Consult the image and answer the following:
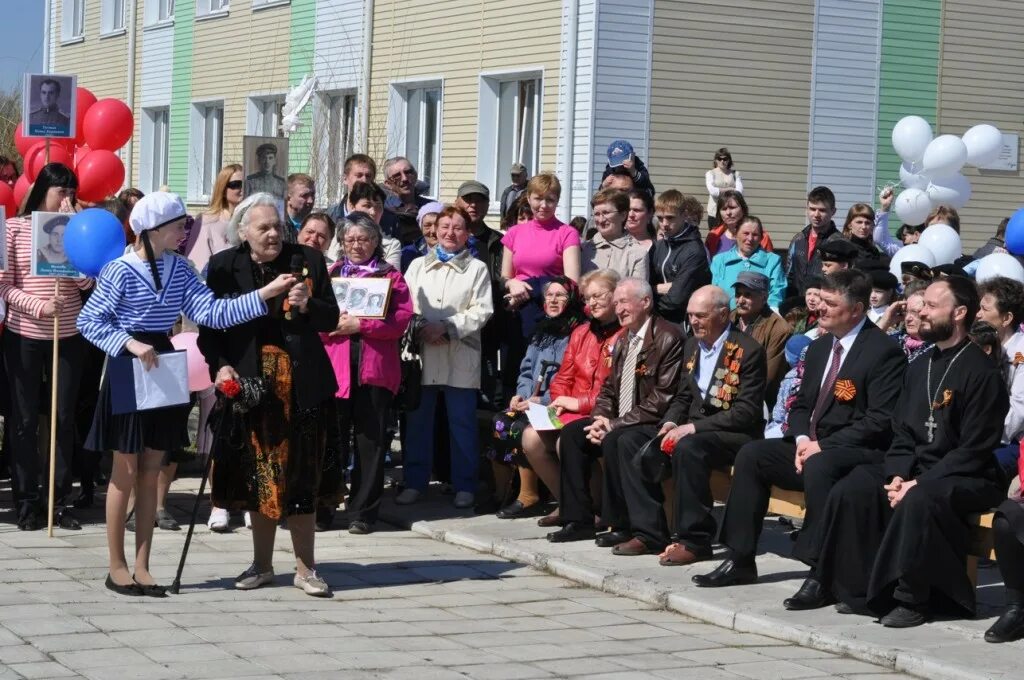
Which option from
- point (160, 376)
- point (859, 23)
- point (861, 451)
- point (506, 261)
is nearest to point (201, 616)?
point (160, 376)

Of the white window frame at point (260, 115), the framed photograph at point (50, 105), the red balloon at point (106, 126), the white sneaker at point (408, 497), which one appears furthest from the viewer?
the white window frame at point (260, 115)

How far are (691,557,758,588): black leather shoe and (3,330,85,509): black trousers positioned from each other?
420cm

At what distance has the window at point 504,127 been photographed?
20266 mm

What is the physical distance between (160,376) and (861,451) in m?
3.69

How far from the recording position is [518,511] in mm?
10648

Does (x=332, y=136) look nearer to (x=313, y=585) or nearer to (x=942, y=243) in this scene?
(x=942, y=243)

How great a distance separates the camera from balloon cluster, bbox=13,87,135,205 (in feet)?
47.4

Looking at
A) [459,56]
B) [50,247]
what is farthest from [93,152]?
[459,56]

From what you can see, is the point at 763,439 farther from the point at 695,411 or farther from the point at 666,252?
the point at 666,252

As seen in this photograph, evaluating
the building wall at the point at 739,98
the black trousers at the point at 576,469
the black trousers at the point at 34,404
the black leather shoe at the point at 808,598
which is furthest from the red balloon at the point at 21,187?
the black leather shoe at the point at 808,598

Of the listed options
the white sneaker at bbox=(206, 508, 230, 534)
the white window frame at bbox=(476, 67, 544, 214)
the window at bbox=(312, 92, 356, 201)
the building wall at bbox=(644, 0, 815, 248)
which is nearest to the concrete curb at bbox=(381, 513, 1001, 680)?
the white sneaker at bbox=(206, 508, 230, 534)

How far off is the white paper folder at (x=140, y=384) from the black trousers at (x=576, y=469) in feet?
9.36

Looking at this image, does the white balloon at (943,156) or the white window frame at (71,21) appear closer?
the white balloon at (943,156)

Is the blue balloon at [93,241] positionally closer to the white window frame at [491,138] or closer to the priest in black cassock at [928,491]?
the priest in black cassock at [928,491]
